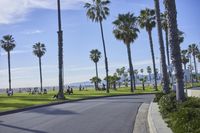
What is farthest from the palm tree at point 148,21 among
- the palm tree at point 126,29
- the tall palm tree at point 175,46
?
the tall palm tree at point 175,46

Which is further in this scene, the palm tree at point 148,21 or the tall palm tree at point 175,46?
the palm tree at point 148,21

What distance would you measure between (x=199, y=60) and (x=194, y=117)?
516 feet

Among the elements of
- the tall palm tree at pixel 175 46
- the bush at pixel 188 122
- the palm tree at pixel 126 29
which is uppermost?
the palm tree at pixel 126 29

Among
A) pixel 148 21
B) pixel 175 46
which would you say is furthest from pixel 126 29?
pixel 175 46

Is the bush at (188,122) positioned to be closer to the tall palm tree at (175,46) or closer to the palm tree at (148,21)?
the tall palm tree at (175,46)

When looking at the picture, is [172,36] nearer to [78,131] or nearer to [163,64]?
[78,131]

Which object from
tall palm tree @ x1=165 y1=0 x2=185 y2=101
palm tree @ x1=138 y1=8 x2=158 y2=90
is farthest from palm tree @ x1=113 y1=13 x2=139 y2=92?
tall palm tree @ x1=165 y1=0 x2=185 y2=101

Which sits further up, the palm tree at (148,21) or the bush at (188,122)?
the palm tree at (148,21)

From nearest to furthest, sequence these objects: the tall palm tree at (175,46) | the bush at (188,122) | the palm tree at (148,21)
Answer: the bush at (188,122), the tall palm tree at (175,46), the palm tree at (148,21)

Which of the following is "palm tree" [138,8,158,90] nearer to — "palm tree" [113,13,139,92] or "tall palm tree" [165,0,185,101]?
"palm tree" [113,13,139,92]

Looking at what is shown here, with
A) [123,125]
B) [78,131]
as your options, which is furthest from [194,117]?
[123,125]

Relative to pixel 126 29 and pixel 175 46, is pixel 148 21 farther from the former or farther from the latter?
pixel 175 46

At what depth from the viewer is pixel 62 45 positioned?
50.4 m

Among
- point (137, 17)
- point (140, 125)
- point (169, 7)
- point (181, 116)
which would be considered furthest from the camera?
point (137, 17)
